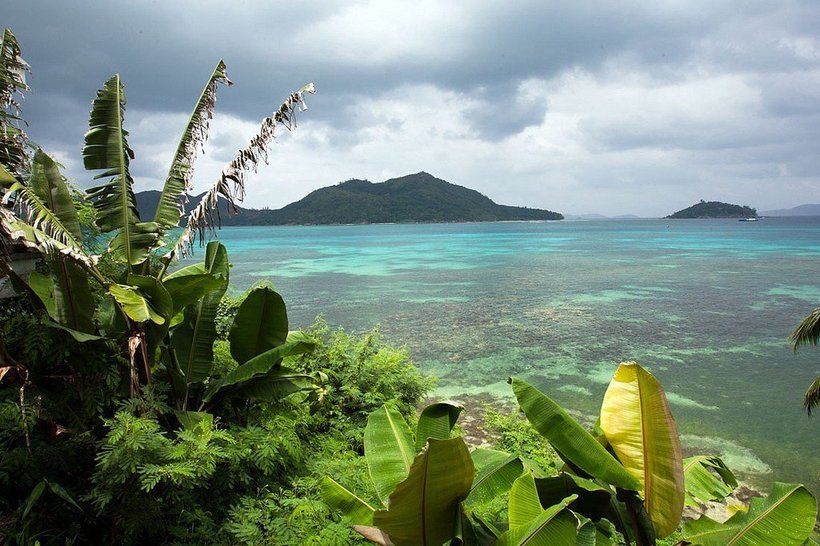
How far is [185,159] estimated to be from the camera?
16.8ft

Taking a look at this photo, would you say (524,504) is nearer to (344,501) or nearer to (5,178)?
(344,501)

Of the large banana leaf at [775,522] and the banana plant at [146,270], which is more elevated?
the banana plant at [146,270]

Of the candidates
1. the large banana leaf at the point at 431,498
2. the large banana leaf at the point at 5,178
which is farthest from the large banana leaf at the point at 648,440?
the large banana leaf at the point at 5,178

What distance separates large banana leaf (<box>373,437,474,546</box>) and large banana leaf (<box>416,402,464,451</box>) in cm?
49

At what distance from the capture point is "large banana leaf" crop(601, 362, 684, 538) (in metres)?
2.28

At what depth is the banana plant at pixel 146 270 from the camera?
3.95 meters

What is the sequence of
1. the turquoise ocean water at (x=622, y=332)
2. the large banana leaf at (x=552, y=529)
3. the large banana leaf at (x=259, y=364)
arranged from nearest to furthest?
the large banana leaf at (x=552, y=529)
the large banana leaf at (x=259, y=364)
the turquoise ocean water at (x=622, y=332)

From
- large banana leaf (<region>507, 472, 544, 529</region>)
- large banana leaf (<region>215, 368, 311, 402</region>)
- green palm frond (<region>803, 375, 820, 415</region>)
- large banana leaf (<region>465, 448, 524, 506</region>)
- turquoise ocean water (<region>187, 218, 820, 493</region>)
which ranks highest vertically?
large banana leaf (<region>507, 472, 544, 529</region>)

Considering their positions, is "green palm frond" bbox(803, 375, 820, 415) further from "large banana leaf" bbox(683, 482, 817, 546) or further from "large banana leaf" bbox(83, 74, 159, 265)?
"large banana leaf" bbox(83, 74, 159, 265)

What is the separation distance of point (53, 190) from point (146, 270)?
1.12 metres

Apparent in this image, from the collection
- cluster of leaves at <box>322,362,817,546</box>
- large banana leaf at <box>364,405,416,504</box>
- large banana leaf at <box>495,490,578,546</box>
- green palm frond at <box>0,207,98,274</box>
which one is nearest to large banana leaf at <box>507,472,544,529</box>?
cluster of leaves at <box>322,362,817,546</box>

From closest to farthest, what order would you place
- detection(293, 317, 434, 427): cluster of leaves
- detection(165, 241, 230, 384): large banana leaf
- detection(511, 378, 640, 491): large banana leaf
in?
detection(511, 378, 640, 491): large banana leaf < detection(165, 241, 230, 384): large banana leaf < detection(293, 317, 434, 427): cluster of leaves

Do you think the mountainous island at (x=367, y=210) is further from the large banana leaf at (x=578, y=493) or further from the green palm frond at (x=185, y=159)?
the large banana leaf at (x=578, y=493)

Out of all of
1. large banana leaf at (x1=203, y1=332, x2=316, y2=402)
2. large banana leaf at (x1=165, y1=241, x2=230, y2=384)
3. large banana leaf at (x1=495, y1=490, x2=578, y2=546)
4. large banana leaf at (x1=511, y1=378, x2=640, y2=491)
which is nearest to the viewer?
large banana leaf at (x1=495, y1=490, x2=578, y2=546)
